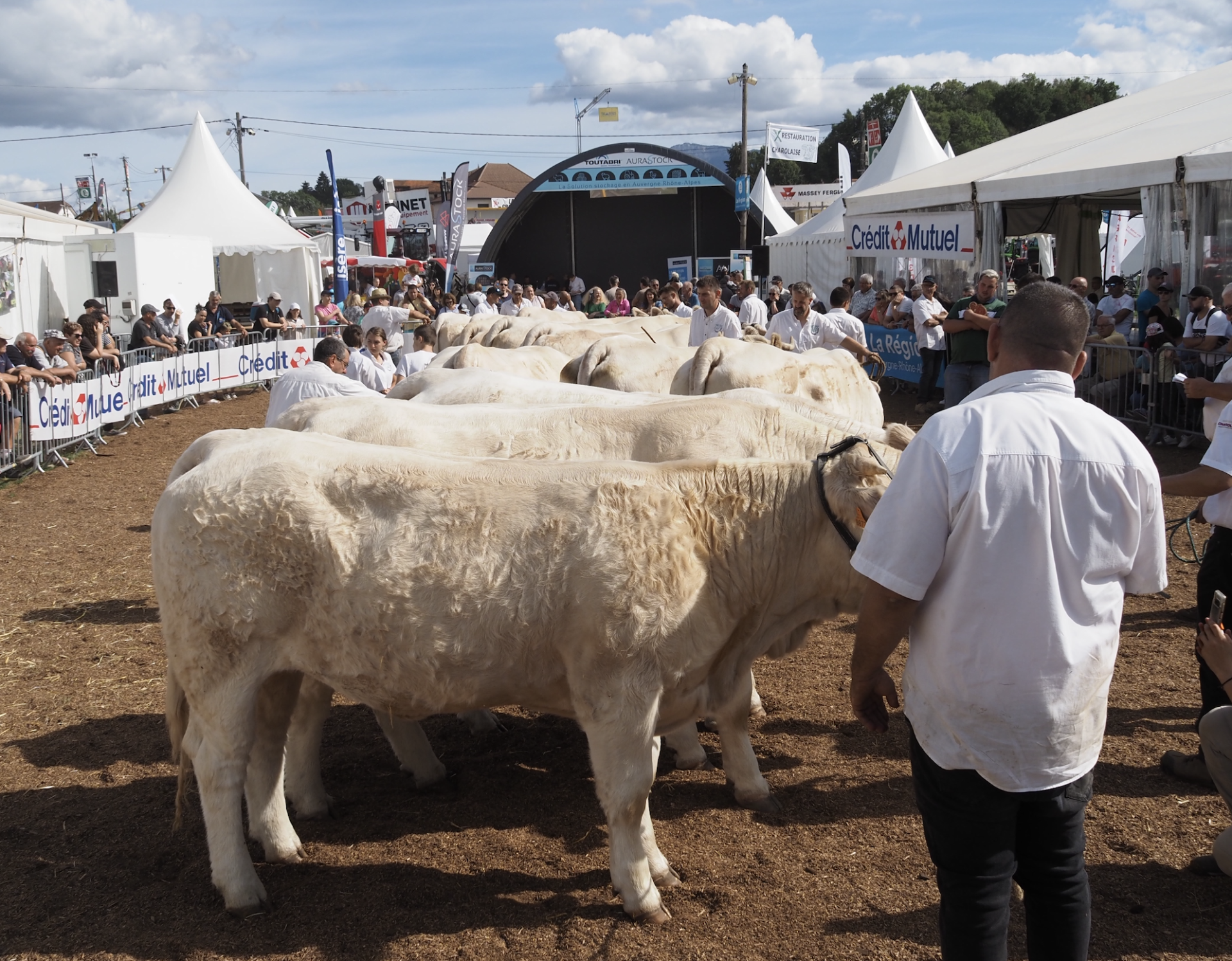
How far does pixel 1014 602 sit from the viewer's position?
7.77 feet

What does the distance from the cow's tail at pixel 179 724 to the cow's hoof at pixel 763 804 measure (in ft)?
7.42

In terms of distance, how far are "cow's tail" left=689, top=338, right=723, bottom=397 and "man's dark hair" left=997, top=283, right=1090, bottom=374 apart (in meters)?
5.30

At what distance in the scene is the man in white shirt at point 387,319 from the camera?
15906mm

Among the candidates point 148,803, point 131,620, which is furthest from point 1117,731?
point 131,620

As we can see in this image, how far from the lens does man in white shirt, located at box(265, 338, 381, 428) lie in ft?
23.4

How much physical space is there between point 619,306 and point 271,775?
21.5 meters

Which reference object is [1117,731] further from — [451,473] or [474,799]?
[451,473]

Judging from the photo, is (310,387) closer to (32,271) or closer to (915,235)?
(915,235)

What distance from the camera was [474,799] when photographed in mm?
4598

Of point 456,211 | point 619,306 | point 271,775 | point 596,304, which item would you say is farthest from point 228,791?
point 456,211

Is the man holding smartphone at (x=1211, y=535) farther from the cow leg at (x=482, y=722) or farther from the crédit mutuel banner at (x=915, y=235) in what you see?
the crédit mutuel banner at (x=915, y=235)

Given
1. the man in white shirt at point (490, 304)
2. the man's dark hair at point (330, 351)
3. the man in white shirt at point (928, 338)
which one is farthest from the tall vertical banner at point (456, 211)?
the man's dark hair at point (330, 351)

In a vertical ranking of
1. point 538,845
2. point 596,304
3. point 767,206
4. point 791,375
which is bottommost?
point 538,845

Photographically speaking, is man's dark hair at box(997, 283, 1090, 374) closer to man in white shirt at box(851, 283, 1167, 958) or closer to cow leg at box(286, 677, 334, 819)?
man in white shirt at box(851, 283, 1167, 958)
